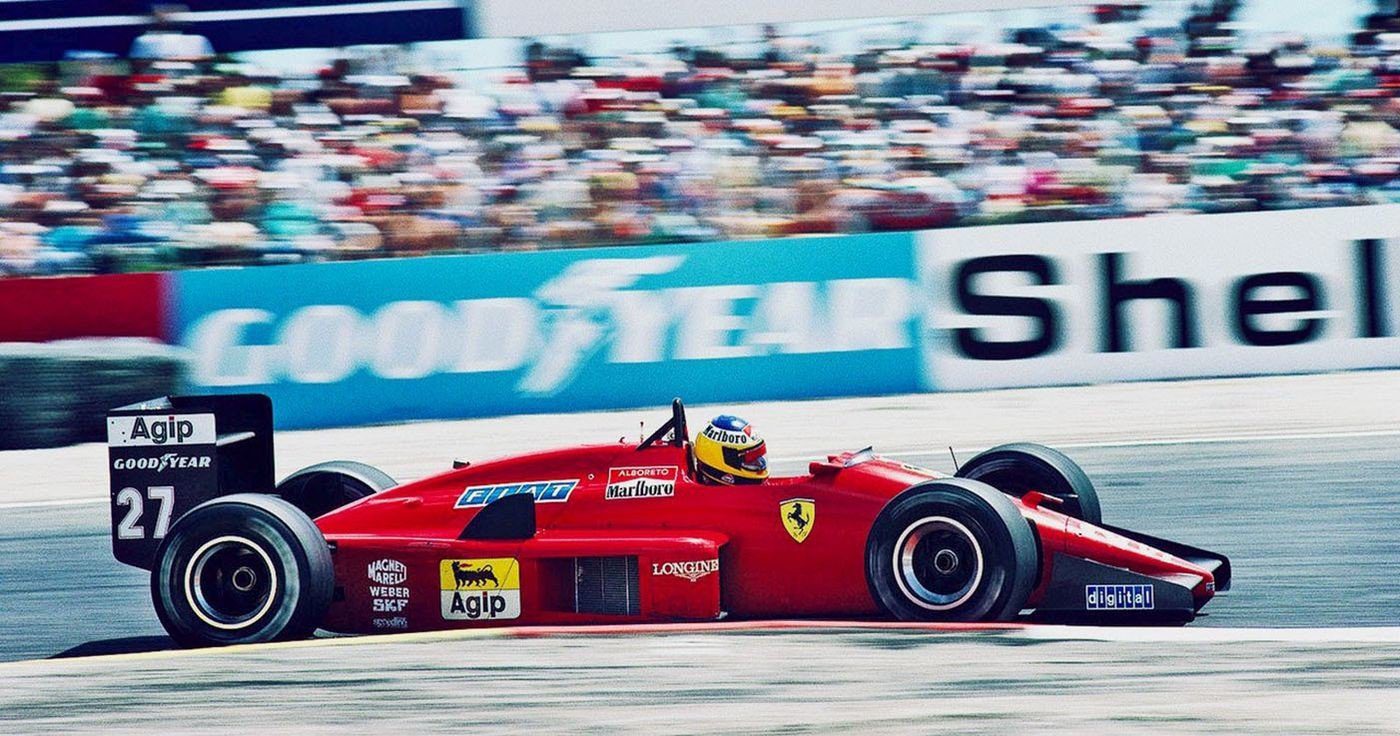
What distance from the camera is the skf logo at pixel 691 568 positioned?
6855mm

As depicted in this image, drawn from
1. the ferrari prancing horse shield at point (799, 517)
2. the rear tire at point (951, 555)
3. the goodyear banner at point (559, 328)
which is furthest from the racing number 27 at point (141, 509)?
the goodyear banner at point (559, 328)

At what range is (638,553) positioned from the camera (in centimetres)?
691

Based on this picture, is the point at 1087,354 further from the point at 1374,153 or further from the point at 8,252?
the point at 8,252

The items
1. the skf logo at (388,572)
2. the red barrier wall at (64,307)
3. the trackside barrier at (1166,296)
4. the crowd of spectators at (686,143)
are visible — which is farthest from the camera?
the crowd of spectators at (686,143)

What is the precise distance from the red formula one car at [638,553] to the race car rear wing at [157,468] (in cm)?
1

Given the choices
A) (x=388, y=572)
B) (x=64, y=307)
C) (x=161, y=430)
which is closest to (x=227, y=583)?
(x=388, y=572)

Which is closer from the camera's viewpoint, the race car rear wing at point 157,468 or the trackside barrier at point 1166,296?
the race car rear wing at point 157,468

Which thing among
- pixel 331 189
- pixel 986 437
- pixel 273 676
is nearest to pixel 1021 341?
pixel 986 437

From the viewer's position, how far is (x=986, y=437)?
12172mm

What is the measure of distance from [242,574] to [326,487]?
1133mm

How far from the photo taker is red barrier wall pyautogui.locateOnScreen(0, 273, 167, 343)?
44.7 ft

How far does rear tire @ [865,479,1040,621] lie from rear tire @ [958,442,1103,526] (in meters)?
0.89

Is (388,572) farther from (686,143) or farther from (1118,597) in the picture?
(686,143)

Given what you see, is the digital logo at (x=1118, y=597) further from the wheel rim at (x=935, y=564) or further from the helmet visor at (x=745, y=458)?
the helmet visor at (x=745, y=458)
